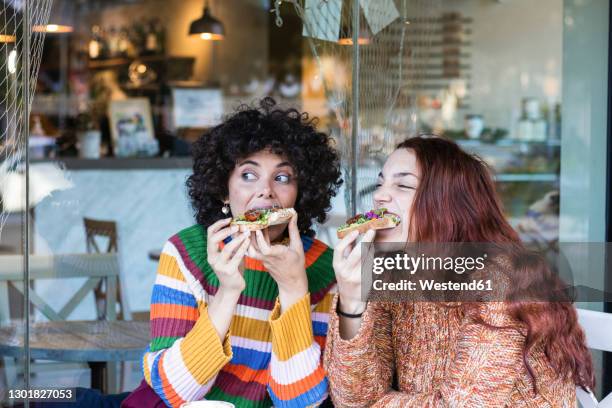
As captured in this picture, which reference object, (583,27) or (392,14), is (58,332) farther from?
(583,27)

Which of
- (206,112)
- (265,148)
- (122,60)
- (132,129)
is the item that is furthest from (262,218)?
(122,60)

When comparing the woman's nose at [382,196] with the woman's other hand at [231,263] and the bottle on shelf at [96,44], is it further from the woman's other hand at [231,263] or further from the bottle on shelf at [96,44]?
the bottle on shelf at [96,44]

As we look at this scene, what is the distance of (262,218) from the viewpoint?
1879 mm

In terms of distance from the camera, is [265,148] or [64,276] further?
[64,276]

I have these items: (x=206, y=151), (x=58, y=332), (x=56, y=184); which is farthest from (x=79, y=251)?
(x=206, y=151)

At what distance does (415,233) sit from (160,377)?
0.64 metres

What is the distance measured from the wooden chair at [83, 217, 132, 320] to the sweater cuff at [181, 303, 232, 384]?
107 inches

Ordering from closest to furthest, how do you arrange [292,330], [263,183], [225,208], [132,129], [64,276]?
[292,330] < [263,183] < [225,208] < [64,276] < [132,129]

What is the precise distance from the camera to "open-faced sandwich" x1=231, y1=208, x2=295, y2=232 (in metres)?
1.83

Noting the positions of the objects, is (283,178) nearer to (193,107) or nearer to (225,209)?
(225,209)

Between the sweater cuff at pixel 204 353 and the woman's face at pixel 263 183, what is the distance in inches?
12.8

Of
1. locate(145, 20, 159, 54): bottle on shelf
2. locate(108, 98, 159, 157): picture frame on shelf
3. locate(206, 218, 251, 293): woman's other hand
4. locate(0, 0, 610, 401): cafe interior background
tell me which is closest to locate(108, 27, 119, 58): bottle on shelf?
locate(0, 0, 610, 401): cafe interior background

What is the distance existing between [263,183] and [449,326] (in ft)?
1.90
